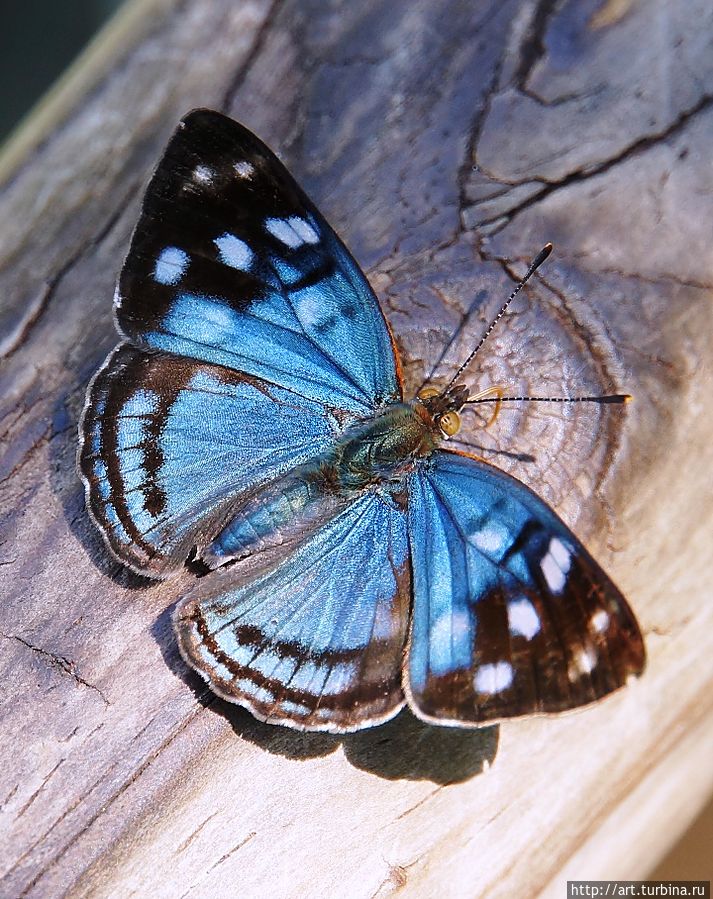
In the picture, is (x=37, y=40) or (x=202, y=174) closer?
(x=202, y=174)

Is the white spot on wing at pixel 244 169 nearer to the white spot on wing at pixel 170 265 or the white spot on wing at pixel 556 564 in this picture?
the white spot on wing at pixel 170 265

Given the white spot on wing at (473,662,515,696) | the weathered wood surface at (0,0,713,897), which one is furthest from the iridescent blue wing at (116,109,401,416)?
the white spot on wing at (473,662,515,696)

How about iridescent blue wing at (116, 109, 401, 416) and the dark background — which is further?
the dark background

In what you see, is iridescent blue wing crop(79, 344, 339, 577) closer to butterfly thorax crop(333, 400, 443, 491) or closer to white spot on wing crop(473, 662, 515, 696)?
butterfly thorax crop(333, 400, 443, 491)

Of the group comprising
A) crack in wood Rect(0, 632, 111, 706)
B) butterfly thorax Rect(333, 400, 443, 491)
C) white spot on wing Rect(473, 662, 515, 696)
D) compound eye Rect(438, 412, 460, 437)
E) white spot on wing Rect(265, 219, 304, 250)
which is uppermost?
white spot on wing Rect(265, 219, 304, 250)

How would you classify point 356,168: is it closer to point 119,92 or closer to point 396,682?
point 119,92

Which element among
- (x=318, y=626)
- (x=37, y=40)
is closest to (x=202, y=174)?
(x=318, y=626)

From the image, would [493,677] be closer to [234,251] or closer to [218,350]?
[218,350]

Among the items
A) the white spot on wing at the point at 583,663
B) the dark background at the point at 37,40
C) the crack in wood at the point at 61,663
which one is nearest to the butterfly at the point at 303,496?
the white spot on wing at the point at 583,663
